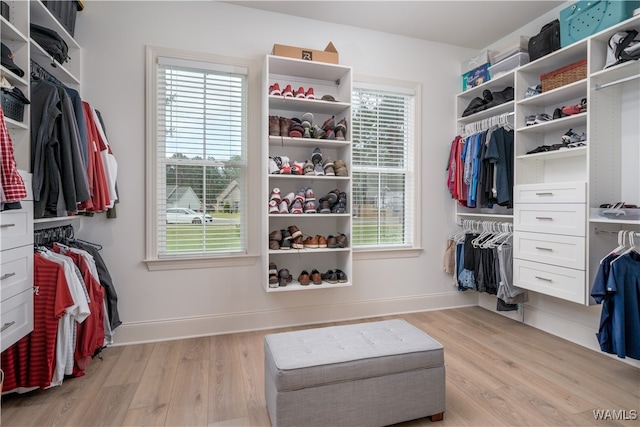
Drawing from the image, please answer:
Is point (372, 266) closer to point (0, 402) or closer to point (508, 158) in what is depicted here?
point (508, 158)

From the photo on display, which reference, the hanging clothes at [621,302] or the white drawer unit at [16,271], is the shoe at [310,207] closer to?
the white drawer unit at [16,271]

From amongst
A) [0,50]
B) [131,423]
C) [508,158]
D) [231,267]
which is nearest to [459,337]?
[508,158]

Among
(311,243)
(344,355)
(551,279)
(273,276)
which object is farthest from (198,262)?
(551,279)

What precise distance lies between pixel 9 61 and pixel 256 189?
5.54 feet

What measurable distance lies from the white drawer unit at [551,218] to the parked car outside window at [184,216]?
2.62m

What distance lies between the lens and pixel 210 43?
279cm

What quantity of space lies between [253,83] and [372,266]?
2.04m

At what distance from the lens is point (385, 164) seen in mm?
3367

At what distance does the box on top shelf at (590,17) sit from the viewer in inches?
84.2

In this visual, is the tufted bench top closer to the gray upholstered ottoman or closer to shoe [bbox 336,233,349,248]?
the gray upholstered ottoman

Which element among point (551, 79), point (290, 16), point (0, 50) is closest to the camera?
point (0, 50)

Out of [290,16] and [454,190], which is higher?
[290,16]

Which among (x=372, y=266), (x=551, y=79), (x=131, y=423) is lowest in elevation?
(x=131, y=423)

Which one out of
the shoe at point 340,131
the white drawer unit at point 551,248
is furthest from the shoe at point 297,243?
the white drawer unit at point 551,248
